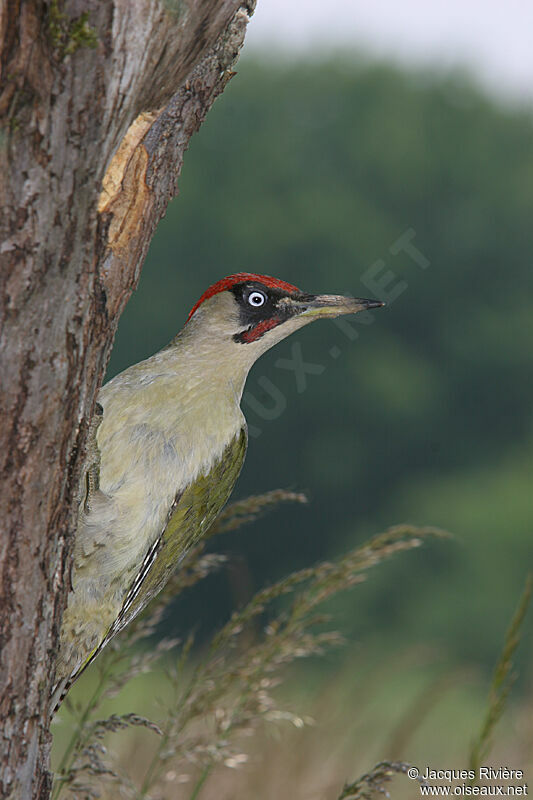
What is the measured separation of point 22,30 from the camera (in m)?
1.33

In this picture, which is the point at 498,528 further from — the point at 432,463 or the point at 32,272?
the point at 32,272

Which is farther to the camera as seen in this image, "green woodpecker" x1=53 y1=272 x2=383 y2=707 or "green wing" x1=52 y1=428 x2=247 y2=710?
"green wing" x1=52 y1=428 x2=247 y2=710

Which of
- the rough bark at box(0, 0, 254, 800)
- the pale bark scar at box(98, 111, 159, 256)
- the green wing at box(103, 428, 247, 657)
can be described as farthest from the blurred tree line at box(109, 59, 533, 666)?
the rough bark at box(0, 0, 254, 800)

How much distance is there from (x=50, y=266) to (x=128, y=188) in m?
0.64

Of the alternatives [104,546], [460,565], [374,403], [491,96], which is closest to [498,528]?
[460,565]

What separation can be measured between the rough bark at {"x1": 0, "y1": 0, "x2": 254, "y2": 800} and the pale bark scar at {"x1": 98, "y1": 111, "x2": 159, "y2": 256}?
0.25m

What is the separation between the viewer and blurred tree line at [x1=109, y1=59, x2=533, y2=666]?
77.2 feet

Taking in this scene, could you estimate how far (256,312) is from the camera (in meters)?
2.95

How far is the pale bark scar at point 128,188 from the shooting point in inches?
78.7

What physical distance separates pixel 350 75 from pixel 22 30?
3083cm

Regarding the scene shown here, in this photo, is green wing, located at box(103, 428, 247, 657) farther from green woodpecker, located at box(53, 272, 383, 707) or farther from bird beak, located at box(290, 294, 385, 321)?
bird beak, located at box(290, 294, 385, 321)

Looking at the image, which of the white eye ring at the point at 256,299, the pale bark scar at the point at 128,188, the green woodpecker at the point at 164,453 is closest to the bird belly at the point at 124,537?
the green woodpecker at the point at 164,453

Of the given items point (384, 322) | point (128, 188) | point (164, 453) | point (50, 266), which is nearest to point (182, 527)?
point (164, 453)

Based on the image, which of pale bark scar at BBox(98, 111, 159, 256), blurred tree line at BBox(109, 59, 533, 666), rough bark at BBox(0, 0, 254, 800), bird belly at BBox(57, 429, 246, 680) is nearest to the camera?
rough bark at BBox(0, 0, 254, 800)
